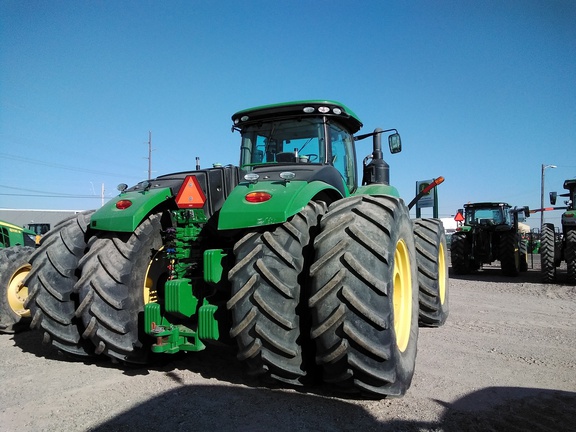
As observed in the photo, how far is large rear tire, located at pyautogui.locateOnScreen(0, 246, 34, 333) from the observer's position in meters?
5.27

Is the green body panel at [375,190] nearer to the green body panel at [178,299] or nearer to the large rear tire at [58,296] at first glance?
the green body panel at [178,299]

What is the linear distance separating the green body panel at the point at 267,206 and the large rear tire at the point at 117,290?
1035 mm

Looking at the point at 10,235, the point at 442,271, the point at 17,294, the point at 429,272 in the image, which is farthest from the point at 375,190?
the point at 10,235

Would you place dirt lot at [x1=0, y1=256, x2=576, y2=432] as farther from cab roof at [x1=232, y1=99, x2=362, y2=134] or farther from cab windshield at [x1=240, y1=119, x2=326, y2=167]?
cab roof at [x1=232, y1=99, x2=362, y2=134]

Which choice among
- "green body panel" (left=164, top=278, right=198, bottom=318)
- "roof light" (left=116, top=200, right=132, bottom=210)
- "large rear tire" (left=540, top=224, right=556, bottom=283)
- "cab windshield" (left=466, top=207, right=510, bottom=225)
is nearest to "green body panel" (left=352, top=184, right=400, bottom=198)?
"green body panel" (left=164, top=278, right=198, bottom=318)

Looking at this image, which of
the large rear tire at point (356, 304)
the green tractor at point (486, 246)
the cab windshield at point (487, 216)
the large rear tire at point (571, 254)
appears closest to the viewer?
the large rear tire at point (356, 304)

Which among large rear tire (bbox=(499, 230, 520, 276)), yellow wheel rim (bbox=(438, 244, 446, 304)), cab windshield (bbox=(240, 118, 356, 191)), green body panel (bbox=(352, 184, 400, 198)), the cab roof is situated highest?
the cab roof

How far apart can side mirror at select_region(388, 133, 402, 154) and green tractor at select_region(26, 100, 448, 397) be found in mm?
937

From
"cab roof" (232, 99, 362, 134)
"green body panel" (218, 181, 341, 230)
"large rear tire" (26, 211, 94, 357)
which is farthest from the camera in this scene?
"cab roof" (232, 99, 362, 134)

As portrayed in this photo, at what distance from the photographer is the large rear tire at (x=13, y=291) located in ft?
17.3

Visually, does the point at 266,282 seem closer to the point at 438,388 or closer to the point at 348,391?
the point at 348,391

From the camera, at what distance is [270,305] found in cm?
285

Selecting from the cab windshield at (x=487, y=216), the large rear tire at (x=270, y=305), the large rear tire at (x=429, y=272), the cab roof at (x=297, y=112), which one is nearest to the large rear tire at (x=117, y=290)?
the large rear tire at (x=270, y=305)

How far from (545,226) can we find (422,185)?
21.7 ft
